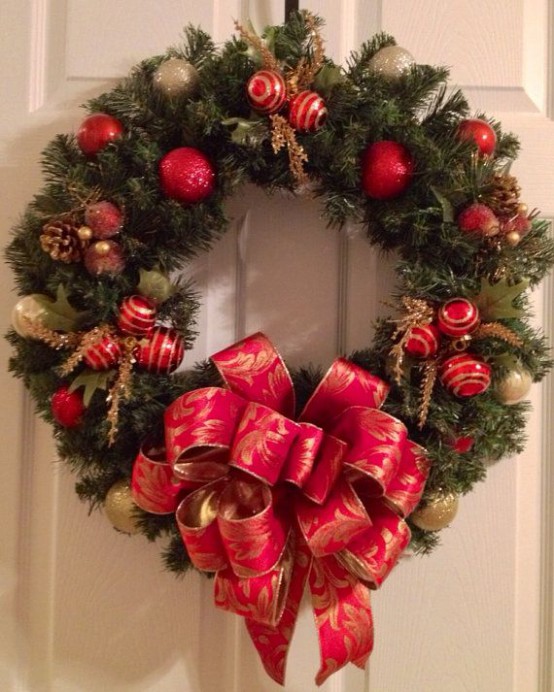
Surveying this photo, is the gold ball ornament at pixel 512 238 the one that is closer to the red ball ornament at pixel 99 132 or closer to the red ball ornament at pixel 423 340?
the red ball ornament at pixel 423 340

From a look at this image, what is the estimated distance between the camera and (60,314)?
0.60 meters

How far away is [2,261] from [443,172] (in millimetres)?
642

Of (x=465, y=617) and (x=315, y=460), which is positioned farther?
(x=465, y=617)

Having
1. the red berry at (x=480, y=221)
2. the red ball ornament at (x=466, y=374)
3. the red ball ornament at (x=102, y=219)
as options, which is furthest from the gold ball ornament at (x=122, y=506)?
the red berry at (x=480, y=221)

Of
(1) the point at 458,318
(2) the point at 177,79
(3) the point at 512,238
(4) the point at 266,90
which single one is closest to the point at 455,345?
(1) the point at 458,318

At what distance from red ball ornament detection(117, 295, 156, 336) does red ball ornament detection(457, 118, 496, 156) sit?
44 cm

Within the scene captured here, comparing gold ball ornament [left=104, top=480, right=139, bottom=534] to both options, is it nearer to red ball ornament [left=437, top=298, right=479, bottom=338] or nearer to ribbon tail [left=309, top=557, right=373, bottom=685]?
ribbon tail [left=309, top=557, right=373, bottom=685]

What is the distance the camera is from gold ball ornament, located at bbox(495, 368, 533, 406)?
606mm

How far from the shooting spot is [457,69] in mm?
735

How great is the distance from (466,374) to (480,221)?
0.18 m

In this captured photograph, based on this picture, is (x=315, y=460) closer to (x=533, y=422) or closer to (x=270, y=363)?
(x=270, y=363)

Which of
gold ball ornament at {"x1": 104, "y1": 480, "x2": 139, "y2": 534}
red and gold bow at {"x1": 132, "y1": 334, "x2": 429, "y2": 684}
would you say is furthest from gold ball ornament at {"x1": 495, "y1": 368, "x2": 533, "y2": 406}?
gold ball ornament at {"x1": 104, "y1": 480, "x2": 139, "y2": 534}

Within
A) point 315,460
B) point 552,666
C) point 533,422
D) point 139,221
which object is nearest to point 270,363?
point 315,460

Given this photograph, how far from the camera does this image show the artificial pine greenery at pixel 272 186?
60 centimetres
